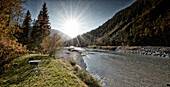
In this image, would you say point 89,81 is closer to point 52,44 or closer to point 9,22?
point 9,22

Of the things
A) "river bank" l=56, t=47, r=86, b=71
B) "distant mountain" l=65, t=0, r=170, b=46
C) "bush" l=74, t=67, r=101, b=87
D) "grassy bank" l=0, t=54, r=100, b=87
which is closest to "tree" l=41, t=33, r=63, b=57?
"river bank" l=56, t=47, r=86, b=71

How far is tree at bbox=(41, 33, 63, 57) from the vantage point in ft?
43.0

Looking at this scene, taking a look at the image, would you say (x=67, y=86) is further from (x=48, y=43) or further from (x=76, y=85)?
(x=48, y=43)

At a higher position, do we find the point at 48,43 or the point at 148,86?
the point at 48,43

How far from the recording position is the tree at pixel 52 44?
13109 millimetres

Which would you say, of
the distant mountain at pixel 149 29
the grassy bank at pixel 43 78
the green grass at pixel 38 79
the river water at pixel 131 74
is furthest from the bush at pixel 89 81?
the distant mountain at pixel 149 29

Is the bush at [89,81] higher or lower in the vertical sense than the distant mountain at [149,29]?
lower

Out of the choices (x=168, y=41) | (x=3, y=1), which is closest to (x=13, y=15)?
(x=3, y=1)

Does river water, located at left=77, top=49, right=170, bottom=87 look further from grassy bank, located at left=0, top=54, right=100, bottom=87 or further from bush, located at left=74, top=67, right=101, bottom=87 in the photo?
grassy bank, located at left=0, top=54, right=100, bottom=87

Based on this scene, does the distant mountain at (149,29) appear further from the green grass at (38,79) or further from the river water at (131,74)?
the green grass at (38,79)

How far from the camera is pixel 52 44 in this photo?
13281 mm

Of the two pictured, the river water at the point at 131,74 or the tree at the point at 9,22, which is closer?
the tree at the point at 9,22

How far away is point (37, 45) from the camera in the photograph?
1978cm

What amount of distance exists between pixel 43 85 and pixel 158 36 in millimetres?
48098
